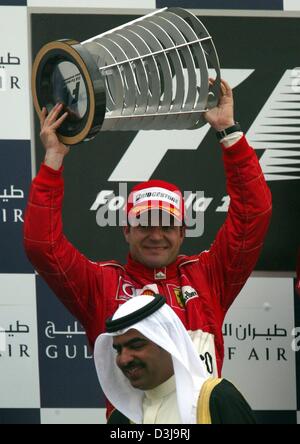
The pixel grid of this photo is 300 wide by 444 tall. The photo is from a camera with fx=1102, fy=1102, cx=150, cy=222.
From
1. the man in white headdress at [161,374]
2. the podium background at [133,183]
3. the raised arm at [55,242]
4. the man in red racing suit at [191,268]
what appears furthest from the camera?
the podium background at [133,183]

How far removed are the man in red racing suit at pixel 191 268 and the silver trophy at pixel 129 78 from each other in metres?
0.16

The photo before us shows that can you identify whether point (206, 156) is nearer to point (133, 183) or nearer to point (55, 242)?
point (133, 183)

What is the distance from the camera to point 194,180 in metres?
3.85

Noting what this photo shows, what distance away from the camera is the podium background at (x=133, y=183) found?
379cm

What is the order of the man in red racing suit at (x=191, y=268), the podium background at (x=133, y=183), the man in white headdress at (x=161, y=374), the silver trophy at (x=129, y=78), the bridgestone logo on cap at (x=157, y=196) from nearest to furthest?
the man in white headdress at (x=161, y=374) → the silver trophy at (x=129, y=78) → the man in red racing suit at (x=191, y=268) → the bridgestone logo on cap at (x=157, y=196) → the podium background at (x=133, y=183)

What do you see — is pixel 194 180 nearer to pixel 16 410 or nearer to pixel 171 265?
pixel 171 265

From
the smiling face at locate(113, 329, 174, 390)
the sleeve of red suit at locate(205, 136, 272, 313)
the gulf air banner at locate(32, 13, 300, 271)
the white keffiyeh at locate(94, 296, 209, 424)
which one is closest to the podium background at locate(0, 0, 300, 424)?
the gulf air banner at locate(32, 13, 300, 271)

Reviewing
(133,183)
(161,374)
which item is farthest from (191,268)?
(161,374)

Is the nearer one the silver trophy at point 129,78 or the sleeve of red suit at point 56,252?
the silver trophy at point 129,78

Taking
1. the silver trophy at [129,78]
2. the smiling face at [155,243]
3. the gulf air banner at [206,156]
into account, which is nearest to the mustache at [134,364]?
the silver trophy at [129,78]

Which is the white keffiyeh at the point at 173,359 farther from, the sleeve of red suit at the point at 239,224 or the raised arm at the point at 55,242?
the sleeve of red suit at the point at 239,224

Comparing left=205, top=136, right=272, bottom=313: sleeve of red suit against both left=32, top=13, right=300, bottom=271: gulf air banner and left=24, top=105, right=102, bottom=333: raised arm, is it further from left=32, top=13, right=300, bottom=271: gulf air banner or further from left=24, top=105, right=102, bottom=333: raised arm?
left=32, top=13, right=300, bottom=271: gulf air banner

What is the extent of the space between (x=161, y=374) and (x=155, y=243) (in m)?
0.74

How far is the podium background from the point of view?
149 inches
